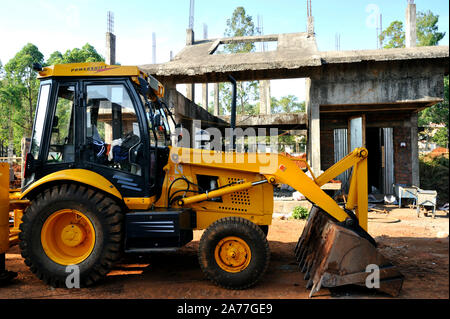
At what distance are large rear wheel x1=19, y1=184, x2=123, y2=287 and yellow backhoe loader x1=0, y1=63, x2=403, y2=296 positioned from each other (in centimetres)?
1

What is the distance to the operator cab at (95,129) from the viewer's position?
14.0ft

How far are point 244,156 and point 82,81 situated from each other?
7.95ft

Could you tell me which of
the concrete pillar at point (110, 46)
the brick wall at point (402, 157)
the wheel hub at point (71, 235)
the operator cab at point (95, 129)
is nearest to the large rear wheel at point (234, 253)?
the operator cab at point (95, 129)

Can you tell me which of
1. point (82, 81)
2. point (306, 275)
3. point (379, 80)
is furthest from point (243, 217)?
point (379, 80)

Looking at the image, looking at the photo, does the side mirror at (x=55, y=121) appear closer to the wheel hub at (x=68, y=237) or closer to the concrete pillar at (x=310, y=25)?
the wheel hub at (x=68, y=237)

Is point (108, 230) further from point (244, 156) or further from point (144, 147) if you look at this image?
point (244, 156)

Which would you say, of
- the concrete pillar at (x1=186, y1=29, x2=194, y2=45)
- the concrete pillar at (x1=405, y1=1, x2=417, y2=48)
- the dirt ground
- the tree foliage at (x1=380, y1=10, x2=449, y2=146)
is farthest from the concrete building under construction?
the tree foliage at (x1=380, y1=10, x2=449, y2=146)

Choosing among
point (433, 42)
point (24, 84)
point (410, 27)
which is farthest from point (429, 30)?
point (24, 84)

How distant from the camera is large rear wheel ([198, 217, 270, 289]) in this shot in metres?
3.97

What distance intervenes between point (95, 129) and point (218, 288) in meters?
2.70

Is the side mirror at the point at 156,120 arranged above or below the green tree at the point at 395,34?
below

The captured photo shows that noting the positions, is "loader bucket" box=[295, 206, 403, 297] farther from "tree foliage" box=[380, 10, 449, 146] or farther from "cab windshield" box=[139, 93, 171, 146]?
"tree foliage" box=[380, 10, 449, 146]

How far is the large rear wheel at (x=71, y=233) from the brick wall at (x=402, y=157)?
36.6 feet
